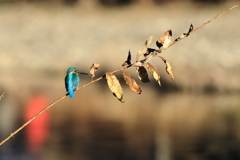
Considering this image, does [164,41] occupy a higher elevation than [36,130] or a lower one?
lower

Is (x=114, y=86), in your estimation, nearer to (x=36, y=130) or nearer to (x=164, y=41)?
(x=164, y=41)

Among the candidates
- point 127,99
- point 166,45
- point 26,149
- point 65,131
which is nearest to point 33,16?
point 127,99

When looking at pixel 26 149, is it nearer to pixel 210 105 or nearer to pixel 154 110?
pixel 154 110

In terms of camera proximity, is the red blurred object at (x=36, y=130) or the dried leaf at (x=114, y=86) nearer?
the dried leaf at (x=114, y=86)

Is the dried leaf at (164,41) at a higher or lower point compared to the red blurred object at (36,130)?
lower

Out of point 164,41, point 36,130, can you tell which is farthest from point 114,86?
→ point 36,130

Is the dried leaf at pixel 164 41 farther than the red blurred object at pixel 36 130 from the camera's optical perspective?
No

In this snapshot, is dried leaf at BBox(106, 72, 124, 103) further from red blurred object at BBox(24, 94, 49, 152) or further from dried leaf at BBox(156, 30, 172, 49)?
red blurred object at BBox(24, 94, 49, 152)

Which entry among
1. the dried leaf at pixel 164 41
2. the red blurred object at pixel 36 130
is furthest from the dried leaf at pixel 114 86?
the red blurred object at pixel 36 130

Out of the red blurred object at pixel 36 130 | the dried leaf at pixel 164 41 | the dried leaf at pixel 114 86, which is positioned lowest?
the dried leaf at pixel 114 86

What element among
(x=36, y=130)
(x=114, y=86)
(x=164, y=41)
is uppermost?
(x=36, y=130)

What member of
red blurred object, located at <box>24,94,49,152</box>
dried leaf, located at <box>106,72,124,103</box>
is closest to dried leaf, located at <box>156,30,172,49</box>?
dried leaf, located at <box>106,72,124,103</box>

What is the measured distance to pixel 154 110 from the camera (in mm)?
A: 11797

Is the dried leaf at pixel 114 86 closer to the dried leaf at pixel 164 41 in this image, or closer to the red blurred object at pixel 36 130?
the dried leaf at pixel 164 41
